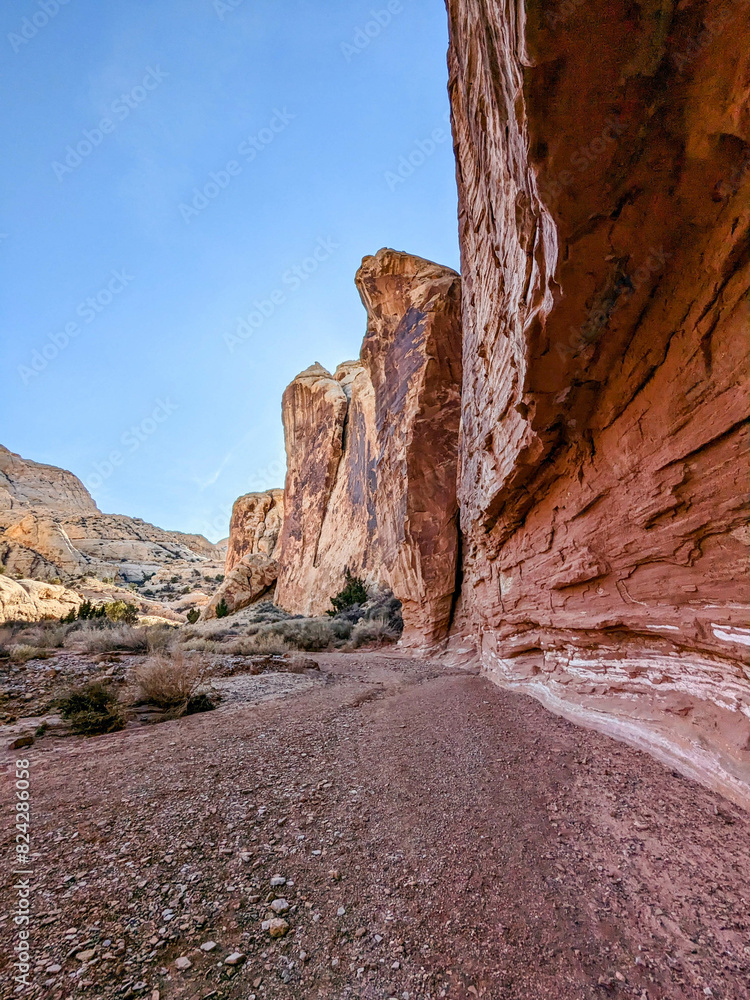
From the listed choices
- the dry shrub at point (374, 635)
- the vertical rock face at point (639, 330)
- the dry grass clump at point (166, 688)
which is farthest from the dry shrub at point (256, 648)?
the vertical rock face at point (639, 330)

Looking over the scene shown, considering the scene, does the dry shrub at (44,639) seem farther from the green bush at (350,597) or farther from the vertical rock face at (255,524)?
the vertical rock face at (255,524)

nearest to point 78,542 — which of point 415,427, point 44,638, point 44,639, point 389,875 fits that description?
point 44,638

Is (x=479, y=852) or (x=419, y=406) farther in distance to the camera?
(x=419, y=406)

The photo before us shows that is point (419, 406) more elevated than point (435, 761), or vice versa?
point (419, 406)

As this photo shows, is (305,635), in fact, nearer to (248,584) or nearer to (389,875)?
(389,875)

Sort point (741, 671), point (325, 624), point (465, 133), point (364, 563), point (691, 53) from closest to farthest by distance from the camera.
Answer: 1. point (691, 53)
2. point (741, 671)
3. point (465, 133)
4. point (325, 624)
5. point (364, 563)

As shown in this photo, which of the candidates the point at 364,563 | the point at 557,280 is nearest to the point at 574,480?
the point at 557,280

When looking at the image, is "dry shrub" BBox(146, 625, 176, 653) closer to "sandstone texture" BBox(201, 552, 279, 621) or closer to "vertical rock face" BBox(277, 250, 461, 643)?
"vertical rock face" BBox(277, 250, 461, 643)

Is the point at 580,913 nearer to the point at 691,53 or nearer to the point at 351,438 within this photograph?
the point at 691,53

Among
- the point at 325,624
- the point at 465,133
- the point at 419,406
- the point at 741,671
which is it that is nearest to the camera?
the point at 741,671

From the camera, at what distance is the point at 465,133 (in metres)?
6.60

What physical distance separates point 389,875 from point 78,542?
59.8 meters

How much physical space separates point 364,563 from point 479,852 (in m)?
19.9

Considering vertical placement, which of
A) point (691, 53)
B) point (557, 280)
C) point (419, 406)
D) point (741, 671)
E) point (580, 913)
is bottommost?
point (580, 913)
